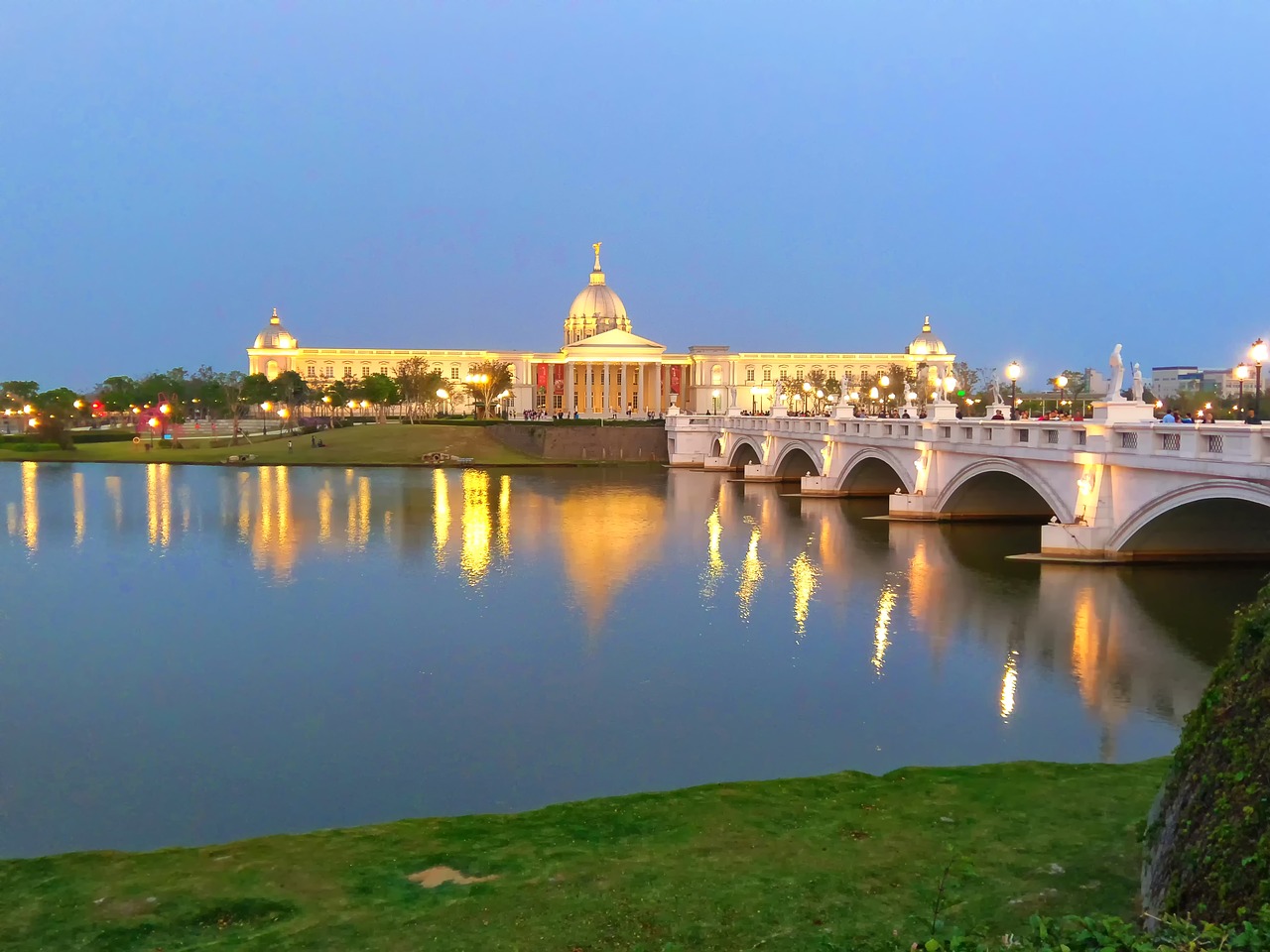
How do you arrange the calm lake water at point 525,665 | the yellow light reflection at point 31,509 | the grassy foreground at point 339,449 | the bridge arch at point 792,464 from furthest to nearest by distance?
the grassy foreground at point 339,449
the bridge arch at point 792,464
the yellow light reflection at point 31,509
the calm lake water at point 525,665

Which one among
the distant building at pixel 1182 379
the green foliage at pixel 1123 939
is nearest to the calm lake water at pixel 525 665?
the green foliage at pixel 1123 939

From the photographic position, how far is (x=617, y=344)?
140125mm

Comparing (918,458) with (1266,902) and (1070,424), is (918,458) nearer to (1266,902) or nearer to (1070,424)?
(1070,424)

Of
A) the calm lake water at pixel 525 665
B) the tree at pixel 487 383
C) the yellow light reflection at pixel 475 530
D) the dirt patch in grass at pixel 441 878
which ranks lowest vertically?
the calm lake water at pixel 525 665

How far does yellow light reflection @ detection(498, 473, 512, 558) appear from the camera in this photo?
38469mm

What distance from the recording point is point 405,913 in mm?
9625

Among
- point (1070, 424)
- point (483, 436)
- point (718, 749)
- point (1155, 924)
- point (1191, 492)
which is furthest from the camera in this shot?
point (483, 436)

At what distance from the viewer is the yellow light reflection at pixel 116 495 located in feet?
149

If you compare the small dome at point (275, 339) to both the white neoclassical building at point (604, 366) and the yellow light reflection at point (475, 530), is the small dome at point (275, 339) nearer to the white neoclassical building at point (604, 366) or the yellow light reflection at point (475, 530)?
the white neoclassical building at point (604, 366)

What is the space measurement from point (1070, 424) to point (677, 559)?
480 inches

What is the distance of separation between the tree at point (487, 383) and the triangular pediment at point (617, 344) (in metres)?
9.10

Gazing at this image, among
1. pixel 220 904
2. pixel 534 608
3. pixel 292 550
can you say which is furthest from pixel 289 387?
pixel 220 904

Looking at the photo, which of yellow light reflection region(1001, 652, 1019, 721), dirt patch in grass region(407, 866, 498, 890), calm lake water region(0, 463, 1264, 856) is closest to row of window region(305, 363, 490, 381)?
calm lake water region(0, 463, 1264, 856)

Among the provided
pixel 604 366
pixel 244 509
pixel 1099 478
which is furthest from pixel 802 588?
pixel 604 366
